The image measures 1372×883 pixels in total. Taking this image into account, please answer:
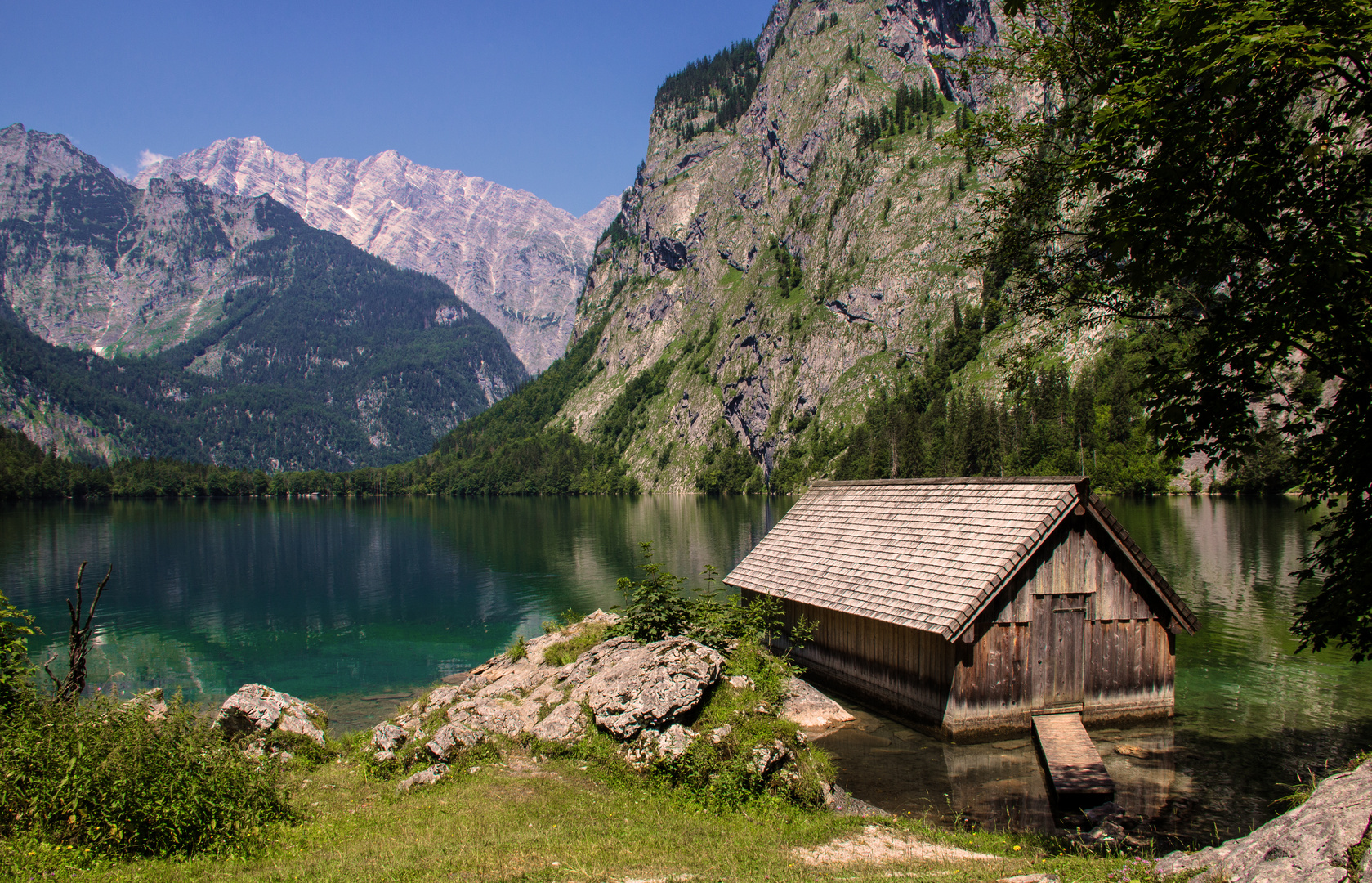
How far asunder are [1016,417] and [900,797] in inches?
5878

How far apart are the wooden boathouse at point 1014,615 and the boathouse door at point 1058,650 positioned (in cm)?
3

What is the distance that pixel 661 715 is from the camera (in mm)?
17234

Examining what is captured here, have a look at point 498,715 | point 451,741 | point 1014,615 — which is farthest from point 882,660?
point 451,741

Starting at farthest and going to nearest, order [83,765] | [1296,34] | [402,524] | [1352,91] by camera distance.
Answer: [402,524] → [83,765] → [1352,91] → [1296,34]

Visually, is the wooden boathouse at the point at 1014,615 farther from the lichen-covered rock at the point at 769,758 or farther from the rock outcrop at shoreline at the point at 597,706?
the rock outcrop at shoreline at the point at 597,706

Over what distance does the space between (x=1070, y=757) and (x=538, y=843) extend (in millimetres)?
12861

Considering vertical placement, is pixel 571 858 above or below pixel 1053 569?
below

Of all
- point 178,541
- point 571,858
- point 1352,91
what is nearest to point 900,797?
point 571,858

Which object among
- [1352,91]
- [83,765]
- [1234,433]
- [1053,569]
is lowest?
[83,765]

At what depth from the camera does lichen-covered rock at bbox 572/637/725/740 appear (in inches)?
683

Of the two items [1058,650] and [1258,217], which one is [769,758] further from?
[1258,217]

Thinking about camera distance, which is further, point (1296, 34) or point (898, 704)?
point (898, 704)

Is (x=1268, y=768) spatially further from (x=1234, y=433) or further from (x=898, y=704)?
(x=1234, y=433)

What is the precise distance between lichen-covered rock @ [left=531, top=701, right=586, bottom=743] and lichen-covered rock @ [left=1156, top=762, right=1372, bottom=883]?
12455 millimetres
